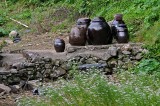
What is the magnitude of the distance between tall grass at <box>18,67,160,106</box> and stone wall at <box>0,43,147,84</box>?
2.83 m

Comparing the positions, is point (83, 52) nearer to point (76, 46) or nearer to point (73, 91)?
point (76, 46)

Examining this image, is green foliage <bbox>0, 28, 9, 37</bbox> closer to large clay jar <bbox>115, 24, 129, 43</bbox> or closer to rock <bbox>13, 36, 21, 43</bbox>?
rock <bbox>13, 36, 21, 43</bbox>

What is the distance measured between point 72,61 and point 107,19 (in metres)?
3.11

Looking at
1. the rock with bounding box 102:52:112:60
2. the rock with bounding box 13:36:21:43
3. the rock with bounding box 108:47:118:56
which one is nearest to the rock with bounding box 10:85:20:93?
the rock with bounding box 102:52:112:60

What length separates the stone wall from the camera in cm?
793

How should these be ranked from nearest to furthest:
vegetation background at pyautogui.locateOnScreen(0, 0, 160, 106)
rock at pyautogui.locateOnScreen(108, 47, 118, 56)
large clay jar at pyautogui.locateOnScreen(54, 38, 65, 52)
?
vegetation background at pyautogui.locateOnScreen(0, 0, 160, 106), rock at pyautogui.locateOnScreen(108, 47, 118, 56), large clay jar at pyautogui.locateOnScreen(54, 38, 65, 52)

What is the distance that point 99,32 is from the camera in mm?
8367

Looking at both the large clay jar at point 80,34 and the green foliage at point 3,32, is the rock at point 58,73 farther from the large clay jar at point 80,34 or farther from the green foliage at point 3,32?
the green foliage at point 3,32

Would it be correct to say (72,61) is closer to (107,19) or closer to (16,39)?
(107,19)

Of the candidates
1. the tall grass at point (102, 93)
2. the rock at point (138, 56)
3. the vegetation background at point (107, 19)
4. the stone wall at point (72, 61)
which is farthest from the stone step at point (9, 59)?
the tall grass at point (102, 93)

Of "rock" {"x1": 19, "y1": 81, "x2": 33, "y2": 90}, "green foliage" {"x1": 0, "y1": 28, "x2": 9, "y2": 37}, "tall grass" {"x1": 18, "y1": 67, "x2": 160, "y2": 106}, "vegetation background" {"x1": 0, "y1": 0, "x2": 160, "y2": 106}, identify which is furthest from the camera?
"green foliage" {"x1": 0, "y1": 28, "x2": 9, "y2": 37}

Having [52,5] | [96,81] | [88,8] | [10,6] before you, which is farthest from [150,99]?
[10,6]

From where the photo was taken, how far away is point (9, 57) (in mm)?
9086

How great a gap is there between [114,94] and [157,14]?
4.94 m
